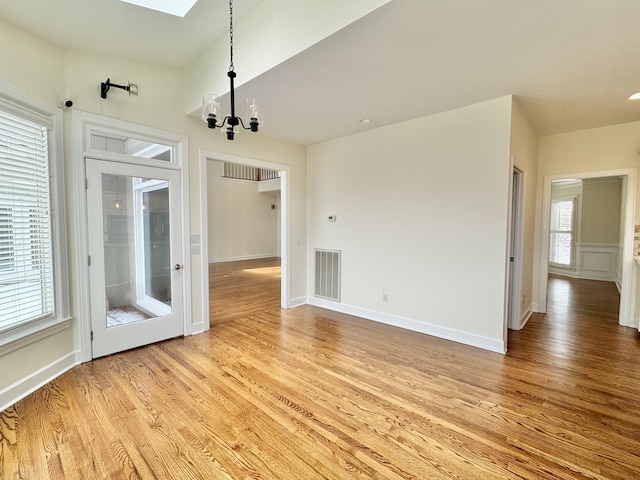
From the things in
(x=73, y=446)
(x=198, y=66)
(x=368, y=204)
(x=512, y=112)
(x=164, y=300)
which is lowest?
(x=73, y=446)

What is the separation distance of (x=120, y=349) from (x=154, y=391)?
3.53ft

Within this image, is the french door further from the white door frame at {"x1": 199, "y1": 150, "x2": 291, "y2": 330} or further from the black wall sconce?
the black wall sconce

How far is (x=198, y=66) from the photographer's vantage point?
3404 millimetres

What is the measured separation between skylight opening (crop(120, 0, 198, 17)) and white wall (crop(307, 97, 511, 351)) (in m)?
2.65

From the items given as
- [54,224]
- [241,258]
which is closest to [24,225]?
[54,224]

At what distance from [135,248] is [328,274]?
284 cm

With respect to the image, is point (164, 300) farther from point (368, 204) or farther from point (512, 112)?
point (512, 112)

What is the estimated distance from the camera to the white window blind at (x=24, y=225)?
2.35 meters

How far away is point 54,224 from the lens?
2.73m

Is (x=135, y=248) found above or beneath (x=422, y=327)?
above

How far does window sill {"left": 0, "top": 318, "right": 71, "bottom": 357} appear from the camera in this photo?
7.64 ft

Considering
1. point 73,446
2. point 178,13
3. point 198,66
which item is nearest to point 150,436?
point 73,446

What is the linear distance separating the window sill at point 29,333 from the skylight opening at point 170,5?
2872 mm

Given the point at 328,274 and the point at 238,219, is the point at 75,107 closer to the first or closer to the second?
the point at 328,274
